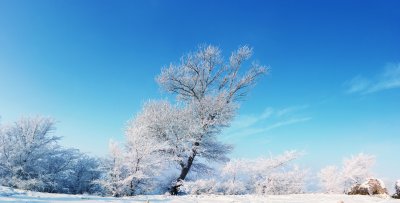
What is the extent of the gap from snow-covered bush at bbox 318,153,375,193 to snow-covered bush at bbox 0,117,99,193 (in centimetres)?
2037

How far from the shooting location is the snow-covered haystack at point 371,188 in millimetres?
22000

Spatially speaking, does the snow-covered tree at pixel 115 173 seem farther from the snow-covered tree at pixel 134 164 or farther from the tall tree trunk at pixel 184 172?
the tall tree trunk at pixel 184 172

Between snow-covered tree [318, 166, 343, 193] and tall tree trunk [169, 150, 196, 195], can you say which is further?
snow-covered tree [318, 166, 343, 193]

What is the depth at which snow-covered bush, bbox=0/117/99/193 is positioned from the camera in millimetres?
24344

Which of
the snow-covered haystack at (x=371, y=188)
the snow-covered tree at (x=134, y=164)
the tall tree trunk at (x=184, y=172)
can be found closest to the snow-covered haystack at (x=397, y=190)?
the snow-covered haystack at (x=371, y=188)

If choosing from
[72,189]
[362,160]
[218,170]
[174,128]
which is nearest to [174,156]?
[174,128]

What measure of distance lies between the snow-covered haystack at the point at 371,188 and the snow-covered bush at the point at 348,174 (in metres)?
8.21

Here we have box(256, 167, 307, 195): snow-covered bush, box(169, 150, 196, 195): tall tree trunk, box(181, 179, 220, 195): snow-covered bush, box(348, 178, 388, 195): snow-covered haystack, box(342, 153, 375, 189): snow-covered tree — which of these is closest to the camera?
box(348, 178, 388, 195): snow-covered haystack

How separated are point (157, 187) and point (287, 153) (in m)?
10.5

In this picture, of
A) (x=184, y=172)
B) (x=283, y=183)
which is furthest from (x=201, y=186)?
(x=283, y=183)

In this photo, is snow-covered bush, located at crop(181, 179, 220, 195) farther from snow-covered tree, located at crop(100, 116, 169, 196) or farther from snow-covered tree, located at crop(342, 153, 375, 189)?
snow-covered tree, located at crop(342, 153, 375, 189)

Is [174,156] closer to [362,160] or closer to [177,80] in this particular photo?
[177,80]

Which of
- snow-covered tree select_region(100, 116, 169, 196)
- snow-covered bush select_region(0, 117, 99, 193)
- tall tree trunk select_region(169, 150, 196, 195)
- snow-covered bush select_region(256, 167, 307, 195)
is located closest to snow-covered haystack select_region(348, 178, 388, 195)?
snow-covered bush select_region(256, 167, 307, 195)

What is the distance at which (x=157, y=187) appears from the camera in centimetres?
2812
